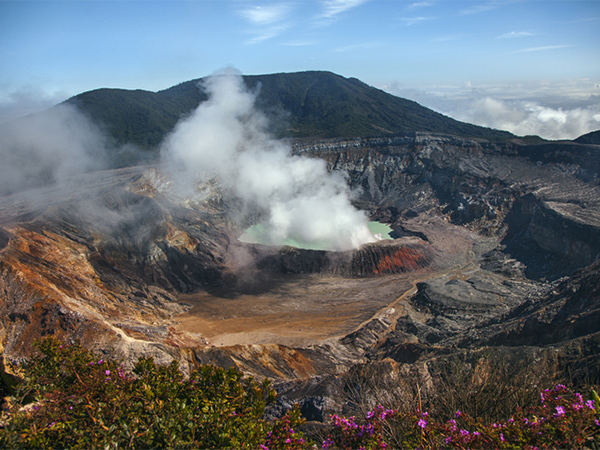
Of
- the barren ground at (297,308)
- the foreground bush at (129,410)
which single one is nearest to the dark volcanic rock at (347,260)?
the barren ground at (297,308)

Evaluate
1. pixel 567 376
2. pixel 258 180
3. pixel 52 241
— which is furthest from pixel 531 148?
pixel 52 241

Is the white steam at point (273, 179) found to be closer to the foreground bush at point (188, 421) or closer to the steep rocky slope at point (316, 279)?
the steep rocky slope at point (316, 279)

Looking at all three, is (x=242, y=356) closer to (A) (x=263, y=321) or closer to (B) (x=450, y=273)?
(A) (x=263, y=321)

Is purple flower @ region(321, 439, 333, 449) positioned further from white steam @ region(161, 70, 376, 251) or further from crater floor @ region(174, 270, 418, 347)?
white steam @ region(161, 70, 376, 251)

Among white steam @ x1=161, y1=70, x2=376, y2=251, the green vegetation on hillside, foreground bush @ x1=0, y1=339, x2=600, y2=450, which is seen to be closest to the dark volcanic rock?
white steam @ x1=161, y1=70, x2=376, y2=251

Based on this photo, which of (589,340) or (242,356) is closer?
(589,340)

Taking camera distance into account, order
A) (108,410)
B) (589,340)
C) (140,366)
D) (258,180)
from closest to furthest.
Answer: (108,410)
(140,366)
(589,340)
(258,180)
